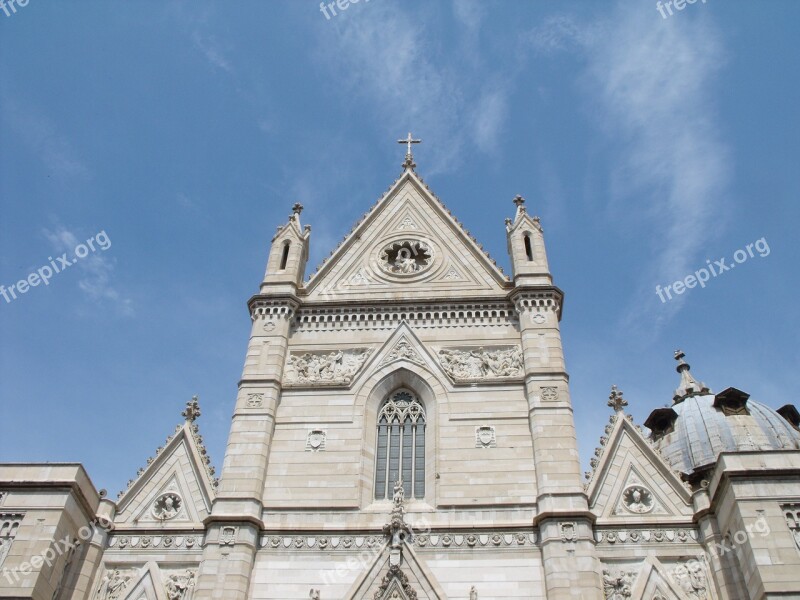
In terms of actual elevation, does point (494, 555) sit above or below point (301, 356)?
below

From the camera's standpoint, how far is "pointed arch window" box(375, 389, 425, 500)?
18516 mm

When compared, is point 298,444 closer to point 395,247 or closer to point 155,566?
point 155,566

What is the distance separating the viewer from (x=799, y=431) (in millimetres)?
37781

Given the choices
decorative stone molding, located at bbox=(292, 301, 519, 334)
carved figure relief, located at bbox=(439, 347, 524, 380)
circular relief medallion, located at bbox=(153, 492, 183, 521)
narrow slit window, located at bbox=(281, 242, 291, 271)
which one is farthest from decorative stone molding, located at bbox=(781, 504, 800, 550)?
narrow slit window, located at bbox=(281, 242, 291, 271)

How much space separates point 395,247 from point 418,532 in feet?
34.4

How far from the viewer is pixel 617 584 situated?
625 inches

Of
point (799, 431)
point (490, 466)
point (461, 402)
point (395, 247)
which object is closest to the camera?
point (490, 466)

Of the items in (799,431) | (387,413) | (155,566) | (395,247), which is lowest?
(155,566)

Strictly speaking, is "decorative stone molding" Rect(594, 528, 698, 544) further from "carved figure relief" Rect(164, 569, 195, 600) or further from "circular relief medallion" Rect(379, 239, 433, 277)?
"circular relief medallion" Rect(379, 239, 433, 277)

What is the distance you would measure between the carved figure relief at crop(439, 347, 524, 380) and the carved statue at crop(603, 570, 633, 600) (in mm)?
5788

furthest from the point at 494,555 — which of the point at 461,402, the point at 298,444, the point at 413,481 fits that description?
the point at 298,444

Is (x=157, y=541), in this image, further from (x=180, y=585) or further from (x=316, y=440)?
(x=316, y=440)

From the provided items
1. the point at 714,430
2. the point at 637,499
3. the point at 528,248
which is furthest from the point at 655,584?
the point at 714,430

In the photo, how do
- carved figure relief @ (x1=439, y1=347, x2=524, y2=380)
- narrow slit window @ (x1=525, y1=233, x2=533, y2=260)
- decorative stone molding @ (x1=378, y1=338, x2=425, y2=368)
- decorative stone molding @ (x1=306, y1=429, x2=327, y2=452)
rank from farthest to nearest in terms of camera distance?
narrow slit window @ (x1=525, y1=233, x2=533, y2=260), decorative stone molding @ (x1=378, y1=338, x2=425, y2=368), carved figure relief @ (x1=439, y1=347, x2=524, y2=380), decorative stone molding @ (x1=306, y1=429, x2=327, y2=452)
